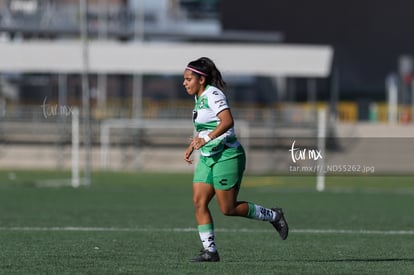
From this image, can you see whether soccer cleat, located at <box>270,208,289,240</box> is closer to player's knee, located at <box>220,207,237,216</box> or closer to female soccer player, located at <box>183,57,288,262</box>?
female soccer player, located at <box>183,57,288,262</box>

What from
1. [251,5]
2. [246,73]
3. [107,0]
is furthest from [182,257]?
[251,5]

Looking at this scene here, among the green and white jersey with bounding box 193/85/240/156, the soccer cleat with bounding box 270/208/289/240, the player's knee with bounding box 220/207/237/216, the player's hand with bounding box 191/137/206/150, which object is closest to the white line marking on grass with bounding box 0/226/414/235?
the soccer cleat with bounding box 270/208/289/240

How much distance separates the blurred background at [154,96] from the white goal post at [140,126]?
0.05m

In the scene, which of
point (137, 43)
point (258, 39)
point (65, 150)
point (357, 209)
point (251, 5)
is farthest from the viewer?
point (251, 5)

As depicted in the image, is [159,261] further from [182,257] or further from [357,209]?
[357,209]

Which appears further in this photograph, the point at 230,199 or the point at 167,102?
the point at 167,102

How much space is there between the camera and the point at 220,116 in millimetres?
11969

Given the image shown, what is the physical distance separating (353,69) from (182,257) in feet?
183

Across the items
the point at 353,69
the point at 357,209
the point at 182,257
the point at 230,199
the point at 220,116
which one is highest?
the point at 220,116

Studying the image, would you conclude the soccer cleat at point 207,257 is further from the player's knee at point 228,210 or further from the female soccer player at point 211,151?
the player's knee at point 228,210

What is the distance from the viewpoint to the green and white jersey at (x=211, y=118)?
39.4 feet

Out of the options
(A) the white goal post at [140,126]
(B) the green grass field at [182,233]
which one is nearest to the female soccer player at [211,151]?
(B) the green grass field at [182,233]

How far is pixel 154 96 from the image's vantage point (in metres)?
53.1

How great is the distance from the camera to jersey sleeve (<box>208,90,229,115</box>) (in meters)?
12.0
